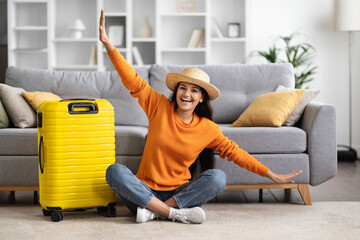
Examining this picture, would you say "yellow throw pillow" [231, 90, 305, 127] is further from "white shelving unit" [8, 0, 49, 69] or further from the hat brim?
"white shelving unit" [8, 0, 49, 69]

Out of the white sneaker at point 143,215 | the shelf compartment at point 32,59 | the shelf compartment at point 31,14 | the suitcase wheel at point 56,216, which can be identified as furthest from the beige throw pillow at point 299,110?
the shelf compartment at point 31,14

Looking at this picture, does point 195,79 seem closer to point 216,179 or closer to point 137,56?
point 216,179

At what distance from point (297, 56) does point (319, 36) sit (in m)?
0.33

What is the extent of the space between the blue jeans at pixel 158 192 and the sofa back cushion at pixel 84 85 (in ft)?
3.21

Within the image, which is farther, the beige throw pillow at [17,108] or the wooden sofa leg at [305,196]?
the beige throw pillow at [17,108]

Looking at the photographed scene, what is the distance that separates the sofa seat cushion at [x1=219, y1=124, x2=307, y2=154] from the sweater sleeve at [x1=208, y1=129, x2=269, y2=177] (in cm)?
29

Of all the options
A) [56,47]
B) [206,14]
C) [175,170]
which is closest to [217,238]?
[175,170]

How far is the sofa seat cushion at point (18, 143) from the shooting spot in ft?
10.0

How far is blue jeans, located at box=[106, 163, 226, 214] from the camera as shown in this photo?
2574 mm

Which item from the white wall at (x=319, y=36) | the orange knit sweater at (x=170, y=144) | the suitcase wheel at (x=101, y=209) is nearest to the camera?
the orange knit sweater at (x=170, y=144)

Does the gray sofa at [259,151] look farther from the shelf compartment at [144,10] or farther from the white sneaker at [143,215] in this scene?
the shelf compartment at [144,10]

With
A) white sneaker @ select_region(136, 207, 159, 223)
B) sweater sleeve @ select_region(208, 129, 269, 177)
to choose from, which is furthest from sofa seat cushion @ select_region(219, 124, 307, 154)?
white sneaker @ select_region(136, 207, 159, 223)

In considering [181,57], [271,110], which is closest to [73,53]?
[181,57]

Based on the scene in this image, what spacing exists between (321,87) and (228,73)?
219 centimetres
